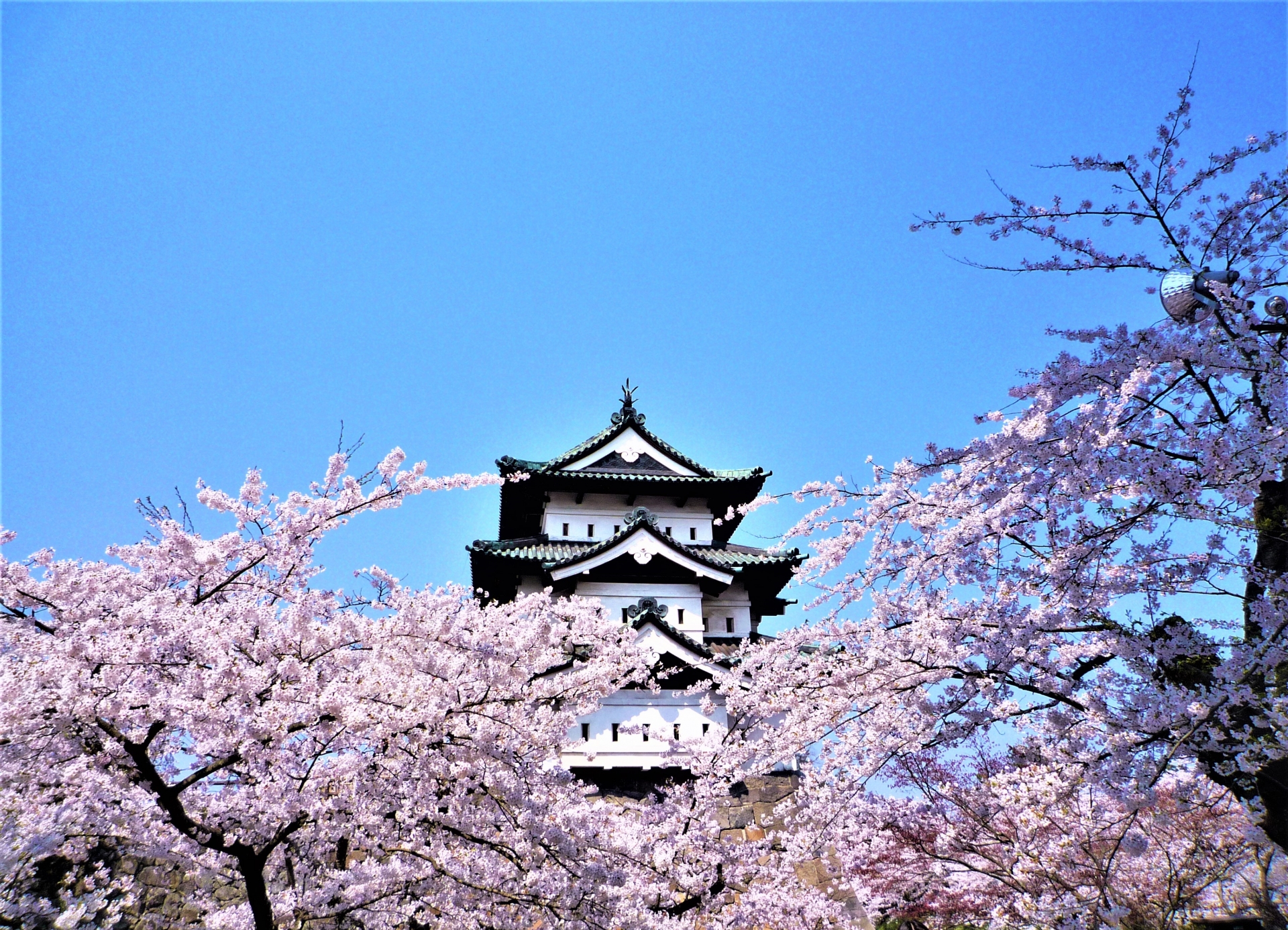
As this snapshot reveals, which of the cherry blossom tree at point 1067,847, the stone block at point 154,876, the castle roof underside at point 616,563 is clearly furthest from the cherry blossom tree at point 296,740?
the castle roof underside at point 616,563

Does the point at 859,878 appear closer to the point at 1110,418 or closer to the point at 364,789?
the point at 364,789

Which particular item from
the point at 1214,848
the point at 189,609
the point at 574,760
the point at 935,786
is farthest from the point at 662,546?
the point at 189,609

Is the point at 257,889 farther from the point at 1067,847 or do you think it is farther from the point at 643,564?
the point at 643,564

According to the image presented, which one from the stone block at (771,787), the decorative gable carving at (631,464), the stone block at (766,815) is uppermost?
the decorative gable carving at (631,464)

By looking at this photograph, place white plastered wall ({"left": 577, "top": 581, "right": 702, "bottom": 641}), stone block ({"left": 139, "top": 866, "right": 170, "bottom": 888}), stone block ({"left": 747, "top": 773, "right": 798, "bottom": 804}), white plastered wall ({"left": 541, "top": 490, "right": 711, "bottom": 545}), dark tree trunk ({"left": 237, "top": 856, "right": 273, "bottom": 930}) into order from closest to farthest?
dark tree trunk ({"left": 237, "top": 856, "right": 273, "bottom": 930}), stone block ({"left": 139, "top": 866, "right": 170, "bottom": 888}), stone block ({"left": 747, "top": 773, "right": 798, "bottom": 804}), white plastered wall ({"left": 577, "top": 581, "right": 702, "bottom": 641}), white plastered wall ({"left": 541, "top": 490, "right": 711, "bottom": 545})

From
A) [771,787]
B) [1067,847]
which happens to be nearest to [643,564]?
[771,787]

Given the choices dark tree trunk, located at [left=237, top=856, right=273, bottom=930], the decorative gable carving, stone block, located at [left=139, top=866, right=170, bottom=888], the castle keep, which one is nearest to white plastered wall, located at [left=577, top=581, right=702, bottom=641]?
the castle keep

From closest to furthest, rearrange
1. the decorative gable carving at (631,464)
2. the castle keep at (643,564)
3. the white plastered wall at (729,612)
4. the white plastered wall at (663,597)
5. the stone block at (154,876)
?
the stone block at (154,876) < the castle keep at (643,564) < the white plastered wall at (663,597) < the white plastered wall at (729,612) < the decorative gable carving at (631,464)

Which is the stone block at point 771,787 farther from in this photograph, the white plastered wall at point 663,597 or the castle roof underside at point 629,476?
the castle roof underside at point 629,476

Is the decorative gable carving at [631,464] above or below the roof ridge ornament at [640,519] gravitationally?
above

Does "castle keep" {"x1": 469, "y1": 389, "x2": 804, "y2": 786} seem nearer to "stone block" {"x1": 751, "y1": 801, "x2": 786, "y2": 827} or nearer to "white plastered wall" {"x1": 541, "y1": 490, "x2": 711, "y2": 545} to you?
"white plastered wall" {"x1": 541, "y1": 490, "x2": 711, "y2": 545}

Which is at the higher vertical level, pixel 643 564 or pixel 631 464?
pixel 631 464

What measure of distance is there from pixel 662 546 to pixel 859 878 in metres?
7.99

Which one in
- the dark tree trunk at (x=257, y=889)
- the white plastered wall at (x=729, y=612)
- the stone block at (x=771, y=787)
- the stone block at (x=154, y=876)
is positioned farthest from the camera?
the white plastered wall at (x=729, y=612)
